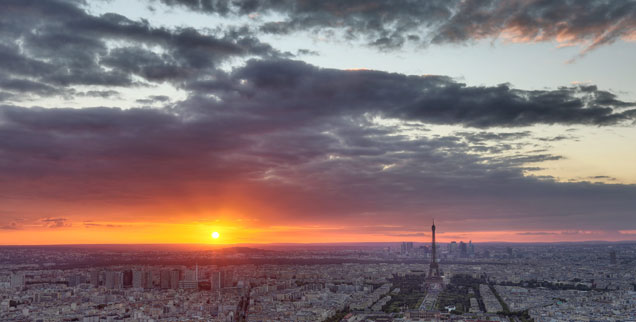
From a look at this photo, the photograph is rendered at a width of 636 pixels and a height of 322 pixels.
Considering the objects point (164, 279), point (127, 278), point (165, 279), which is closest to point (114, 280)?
point (127, 278)

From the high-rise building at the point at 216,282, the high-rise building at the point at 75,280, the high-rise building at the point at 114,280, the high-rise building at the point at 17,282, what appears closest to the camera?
the high-rise building at the point at 17,282

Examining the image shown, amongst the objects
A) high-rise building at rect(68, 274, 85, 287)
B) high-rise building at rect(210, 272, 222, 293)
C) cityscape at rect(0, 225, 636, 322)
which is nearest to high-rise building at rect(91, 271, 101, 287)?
cityscape at rect(0, 225, 636, 322)

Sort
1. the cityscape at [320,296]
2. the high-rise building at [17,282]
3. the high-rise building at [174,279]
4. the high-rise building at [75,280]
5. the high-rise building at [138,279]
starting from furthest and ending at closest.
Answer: the high-rise building at [75,280] → the high-rise building at [138,279] → the high-rise building at [174,279] → the high-rise building at [17,282] → the cityscape at [320,296]

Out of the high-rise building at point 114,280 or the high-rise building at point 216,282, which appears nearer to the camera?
the high-rise building at point 216,282

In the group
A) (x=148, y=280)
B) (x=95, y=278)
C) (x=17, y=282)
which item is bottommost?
(x=148, y=280)

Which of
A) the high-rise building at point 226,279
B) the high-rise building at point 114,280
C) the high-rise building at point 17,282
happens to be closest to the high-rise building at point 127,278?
the high-rise building at point 114,280

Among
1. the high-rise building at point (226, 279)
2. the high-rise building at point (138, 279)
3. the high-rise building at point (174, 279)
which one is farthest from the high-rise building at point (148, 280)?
the high-rise building at point (226, 279)

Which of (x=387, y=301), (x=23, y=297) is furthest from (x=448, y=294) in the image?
(x=23, y=297)

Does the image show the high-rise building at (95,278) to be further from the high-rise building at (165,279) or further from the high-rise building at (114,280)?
the high-rise building at (165,279)

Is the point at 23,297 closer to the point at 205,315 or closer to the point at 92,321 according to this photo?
the point at 92,321

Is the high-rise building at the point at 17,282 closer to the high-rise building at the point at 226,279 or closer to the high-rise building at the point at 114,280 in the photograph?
the high-rise building at the point at 114,280

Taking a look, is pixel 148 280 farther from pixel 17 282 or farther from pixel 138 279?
pixel 17 282
